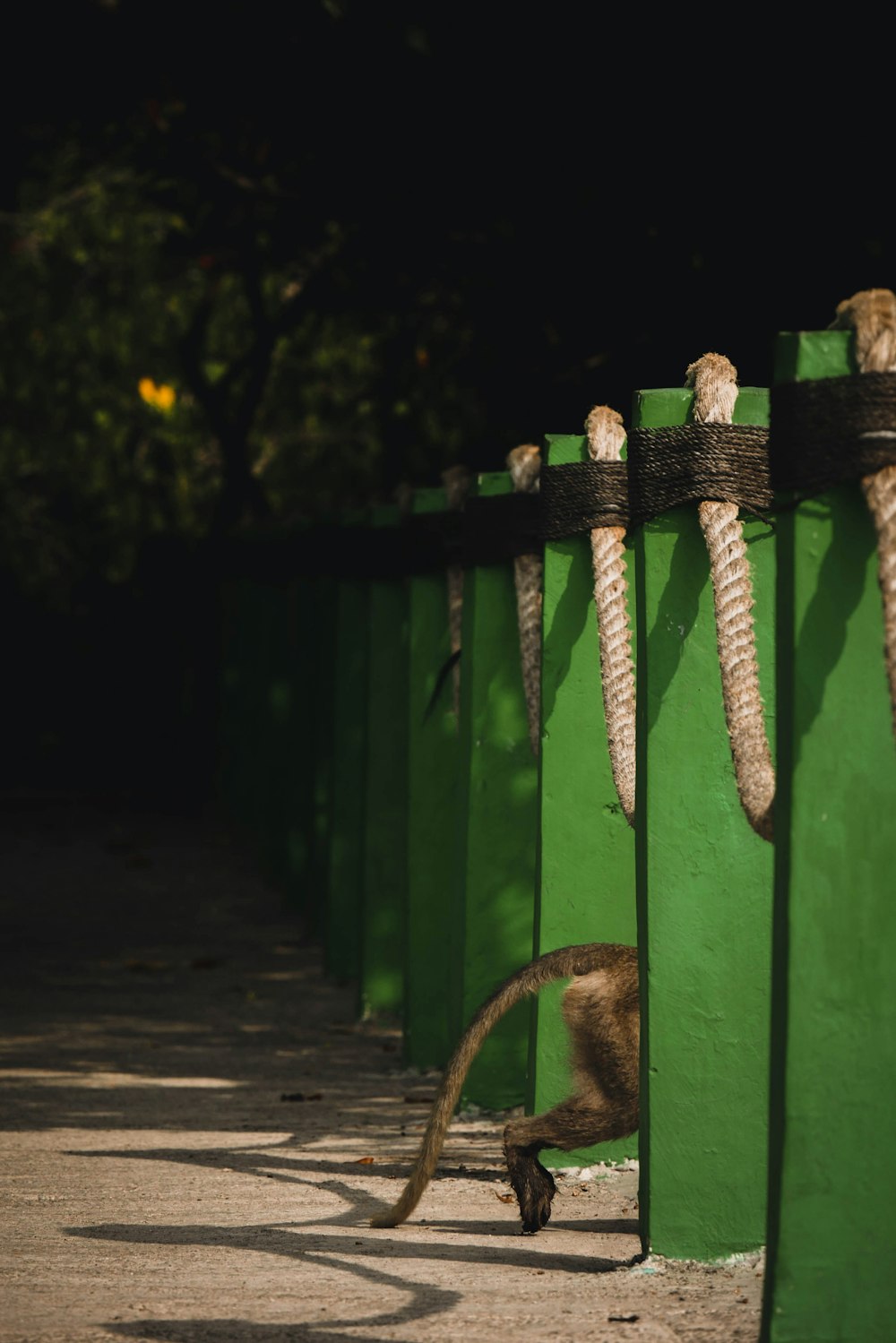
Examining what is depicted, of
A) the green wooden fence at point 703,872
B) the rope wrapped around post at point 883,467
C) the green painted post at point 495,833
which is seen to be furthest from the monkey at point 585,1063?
the rope wrapped around post at point 883,467

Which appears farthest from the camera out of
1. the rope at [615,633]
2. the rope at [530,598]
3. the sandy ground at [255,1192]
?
the rope at [530,598]

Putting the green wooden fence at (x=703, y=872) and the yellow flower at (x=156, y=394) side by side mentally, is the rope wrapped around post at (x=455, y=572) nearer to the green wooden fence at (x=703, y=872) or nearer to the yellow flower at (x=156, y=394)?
the green wooden fence at (x=703, y=872)

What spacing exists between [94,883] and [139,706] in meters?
5.96

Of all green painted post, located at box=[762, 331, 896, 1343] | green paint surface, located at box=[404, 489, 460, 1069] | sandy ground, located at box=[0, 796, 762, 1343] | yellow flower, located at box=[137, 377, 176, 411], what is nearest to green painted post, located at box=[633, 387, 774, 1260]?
sandy ground, located at box=[0, 796, 762, 1343]

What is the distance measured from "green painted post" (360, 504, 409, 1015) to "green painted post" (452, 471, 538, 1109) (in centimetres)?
135

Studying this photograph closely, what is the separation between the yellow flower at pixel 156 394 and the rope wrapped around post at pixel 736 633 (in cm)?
1422

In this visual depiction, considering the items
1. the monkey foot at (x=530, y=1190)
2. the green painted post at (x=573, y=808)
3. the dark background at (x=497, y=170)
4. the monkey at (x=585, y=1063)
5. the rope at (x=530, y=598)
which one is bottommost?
the monkey foot at (x=530, y=1190)

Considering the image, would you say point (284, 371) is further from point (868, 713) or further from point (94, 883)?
point (868, 713)

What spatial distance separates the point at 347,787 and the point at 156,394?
10802mm

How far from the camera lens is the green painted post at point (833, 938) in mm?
3031

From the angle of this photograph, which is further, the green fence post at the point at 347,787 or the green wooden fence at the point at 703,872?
the green fence post at the point at 347,787

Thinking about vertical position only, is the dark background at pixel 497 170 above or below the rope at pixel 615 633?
above

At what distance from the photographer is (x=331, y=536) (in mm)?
8430

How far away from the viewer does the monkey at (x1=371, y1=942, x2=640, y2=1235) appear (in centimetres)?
413
